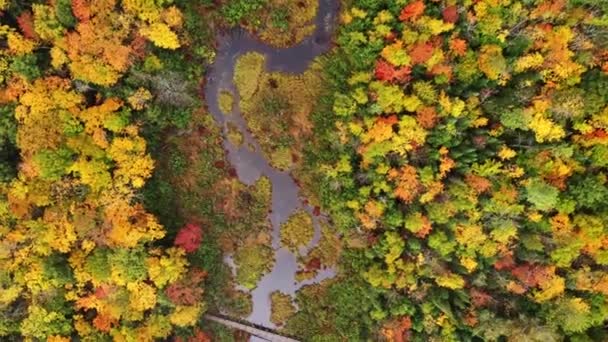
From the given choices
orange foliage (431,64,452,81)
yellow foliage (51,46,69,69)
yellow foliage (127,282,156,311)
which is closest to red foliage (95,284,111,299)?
yellow foliage (127,282,156,311)

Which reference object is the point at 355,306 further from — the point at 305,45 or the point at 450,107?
the point at 305,45

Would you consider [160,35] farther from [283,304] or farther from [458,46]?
[283,304]

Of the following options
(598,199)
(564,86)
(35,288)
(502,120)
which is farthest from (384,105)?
(35,288)

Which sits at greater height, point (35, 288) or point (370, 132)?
point (370, 132)

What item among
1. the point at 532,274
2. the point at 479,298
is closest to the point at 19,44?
the point at 479,298

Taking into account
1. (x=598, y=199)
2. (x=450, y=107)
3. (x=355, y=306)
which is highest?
(x=450, y=107)

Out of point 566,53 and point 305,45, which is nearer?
point 566,53

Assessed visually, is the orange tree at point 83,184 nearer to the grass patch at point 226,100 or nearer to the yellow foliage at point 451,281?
the grass patch at point 226,100

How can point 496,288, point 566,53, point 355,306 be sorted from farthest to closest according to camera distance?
point 355,306 < point 496,288 < point 566,53

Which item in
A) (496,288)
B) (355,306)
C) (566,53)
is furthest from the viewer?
(355,306)
